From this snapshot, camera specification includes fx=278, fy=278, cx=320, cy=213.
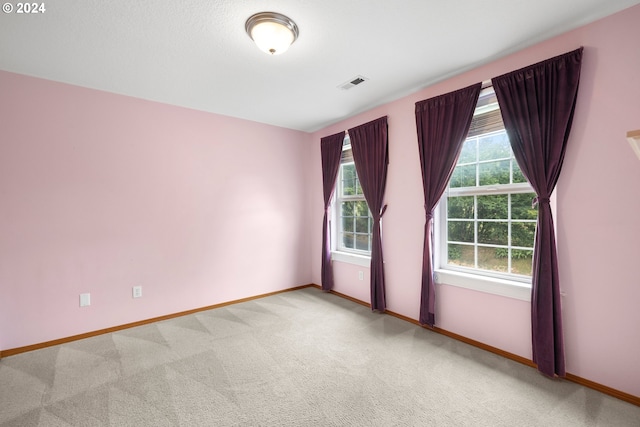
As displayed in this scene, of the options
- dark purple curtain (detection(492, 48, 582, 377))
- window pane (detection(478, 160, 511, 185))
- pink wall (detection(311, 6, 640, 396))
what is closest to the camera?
pink wall (detection(311, 6, 640, 396))

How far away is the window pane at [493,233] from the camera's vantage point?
2.51 m

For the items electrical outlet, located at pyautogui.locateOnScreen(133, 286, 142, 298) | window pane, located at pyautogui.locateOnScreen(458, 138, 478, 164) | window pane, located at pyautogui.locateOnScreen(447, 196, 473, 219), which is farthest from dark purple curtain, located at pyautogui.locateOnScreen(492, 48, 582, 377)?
electrical outlet, located at pyautogui.locateOnScreen(133, 286, 142, 298)

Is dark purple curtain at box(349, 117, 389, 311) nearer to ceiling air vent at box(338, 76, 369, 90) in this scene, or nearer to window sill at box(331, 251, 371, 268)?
window sill at box(331, 251, 371, 268)

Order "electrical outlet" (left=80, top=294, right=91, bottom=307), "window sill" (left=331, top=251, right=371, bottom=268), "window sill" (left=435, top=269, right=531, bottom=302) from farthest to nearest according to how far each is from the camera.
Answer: "window sill" (left=331, top=251, right=371, bottom=268) < "electrical outlet" (left=80, top=294, right=91, bottom=307) < "window sill" (left=435, top=269, right=531, bottom=302)

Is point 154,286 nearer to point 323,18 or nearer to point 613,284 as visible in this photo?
point 323,18

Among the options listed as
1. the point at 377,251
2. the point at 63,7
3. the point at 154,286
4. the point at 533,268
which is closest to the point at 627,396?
the point at 533,268

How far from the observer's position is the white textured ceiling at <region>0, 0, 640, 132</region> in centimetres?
182

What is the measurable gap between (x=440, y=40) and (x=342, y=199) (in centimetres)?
249

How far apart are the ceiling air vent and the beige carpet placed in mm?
2602

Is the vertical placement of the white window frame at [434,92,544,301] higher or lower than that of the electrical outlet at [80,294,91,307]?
higher

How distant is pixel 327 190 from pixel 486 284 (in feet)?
8.09

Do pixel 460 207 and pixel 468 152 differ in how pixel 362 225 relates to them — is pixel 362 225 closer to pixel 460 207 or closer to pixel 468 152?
pixel 460 207

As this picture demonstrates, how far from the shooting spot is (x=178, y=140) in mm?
3455

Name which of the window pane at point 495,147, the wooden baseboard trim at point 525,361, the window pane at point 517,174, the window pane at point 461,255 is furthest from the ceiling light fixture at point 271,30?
the wooden baseboard trim at point 525,361
